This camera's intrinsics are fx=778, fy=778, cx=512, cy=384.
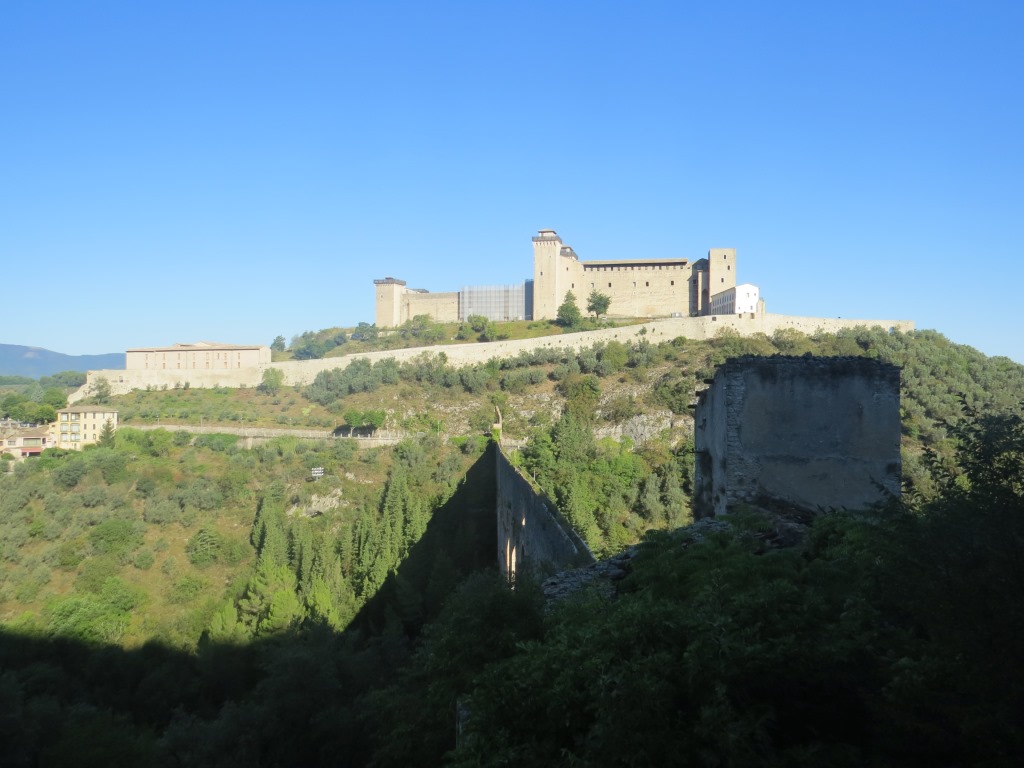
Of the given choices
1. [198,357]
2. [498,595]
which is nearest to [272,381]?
[198,357]

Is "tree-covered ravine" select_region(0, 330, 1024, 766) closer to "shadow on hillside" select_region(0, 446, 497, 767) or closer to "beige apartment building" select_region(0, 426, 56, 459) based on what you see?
"shadow on hillside" select_region(0, 446, 497, 767)

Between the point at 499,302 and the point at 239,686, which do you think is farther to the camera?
the point at 499,302

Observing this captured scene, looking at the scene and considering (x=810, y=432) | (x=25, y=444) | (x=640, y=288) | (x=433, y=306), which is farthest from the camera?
(x=433, y=306)

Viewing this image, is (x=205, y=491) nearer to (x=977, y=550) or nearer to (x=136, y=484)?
(x=136, y=484)

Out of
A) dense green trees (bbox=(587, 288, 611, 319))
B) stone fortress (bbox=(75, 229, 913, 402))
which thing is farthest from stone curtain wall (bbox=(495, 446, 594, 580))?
dense green trees (bbox=(587, 288, 611, 319))

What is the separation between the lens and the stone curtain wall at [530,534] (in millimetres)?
9758

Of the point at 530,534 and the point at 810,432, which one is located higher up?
the point at 810,432

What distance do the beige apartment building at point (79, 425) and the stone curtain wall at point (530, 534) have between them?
3012cm

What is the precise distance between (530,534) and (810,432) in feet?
22.2

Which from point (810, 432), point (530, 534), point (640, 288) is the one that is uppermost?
point (640, 288)

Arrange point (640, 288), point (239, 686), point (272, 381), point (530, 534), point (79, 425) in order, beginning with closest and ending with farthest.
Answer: point (530, 534) → point (239, 686) → point (79, 425) → point (272, 381) → point (640, 288)

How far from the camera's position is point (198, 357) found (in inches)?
2291

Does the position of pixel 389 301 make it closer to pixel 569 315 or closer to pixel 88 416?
pixel 569 315

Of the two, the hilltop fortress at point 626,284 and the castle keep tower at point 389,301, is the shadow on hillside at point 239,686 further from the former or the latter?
the castle keep tower at point 389,301
